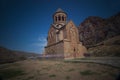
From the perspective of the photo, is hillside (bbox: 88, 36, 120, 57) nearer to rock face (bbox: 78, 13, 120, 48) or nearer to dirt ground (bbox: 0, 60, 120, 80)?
dirt ground (bbox: 0, 60, 120, 80)

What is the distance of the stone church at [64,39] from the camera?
80.4ft

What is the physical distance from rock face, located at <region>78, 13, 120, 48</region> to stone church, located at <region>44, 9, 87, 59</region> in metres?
12.7

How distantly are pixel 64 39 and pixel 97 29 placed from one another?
104 feet

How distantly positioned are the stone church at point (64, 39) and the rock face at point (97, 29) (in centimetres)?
1272

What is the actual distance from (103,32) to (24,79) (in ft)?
150

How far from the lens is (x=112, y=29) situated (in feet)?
139

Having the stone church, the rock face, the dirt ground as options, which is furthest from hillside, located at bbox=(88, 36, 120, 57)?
the rock face

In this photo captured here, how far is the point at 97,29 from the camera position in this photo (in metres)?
48.7

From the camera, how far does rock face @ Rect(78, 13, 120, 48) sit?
1656 inches

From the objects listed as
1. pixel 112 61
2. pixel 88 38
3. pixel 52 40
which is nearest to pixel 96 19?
pixel 88 38

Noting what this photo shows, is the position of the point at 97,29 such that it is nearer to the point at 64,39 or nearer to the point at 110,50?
the point at 110,50

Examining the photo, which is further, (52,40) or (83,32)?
(83,32)

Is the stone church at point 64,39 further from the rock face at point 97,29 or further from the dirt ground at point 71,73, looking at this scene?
the rock face at point 97,29

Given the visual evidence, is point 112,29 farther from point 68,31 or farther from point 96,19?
point 68,31
